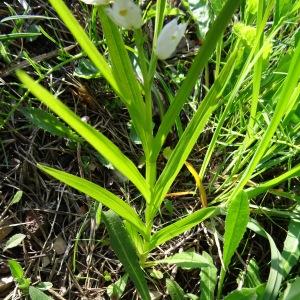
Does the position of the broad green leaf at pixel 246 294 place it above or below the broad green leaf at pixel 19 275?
above

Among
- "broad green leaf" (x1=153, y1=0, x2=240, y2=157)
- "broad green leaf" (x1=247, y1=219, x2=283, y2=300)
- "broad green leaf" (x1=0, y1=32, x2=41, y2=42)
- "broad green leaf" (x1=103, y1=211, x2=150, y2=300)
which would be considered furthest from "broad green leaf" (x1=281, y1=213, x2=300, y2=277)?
"broad green leaf" (x1=0, y1=32, x2=41, y2=42)

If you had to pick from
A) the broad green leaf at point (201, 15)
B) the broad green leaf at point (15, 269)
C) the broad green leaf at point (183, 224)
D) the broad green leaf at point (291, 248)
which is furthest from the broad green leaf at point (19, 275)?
the broad green leaf at point (201, 15)

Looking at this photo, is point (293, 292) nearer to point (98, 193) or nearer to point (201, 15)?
point (98, 193)

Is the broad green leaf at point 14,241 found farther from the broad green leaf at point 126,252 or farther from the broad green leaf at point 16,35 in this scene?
the broad green leaf at point 16,35

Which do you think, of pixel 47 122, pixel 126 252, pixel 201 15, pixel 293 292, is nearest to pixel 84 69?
pixel 47 122

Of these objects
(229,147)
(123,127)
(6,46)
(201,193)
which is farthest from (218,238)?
(6,46)

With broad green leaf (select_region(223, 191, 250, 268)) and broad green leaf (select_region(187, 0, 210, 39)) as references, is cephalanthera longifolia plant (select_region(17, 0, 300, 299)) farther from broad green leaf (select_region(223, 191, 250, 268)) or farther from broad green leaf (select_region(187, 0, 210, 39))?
broad green leaf (select_region(187, 0, 210, 39))
